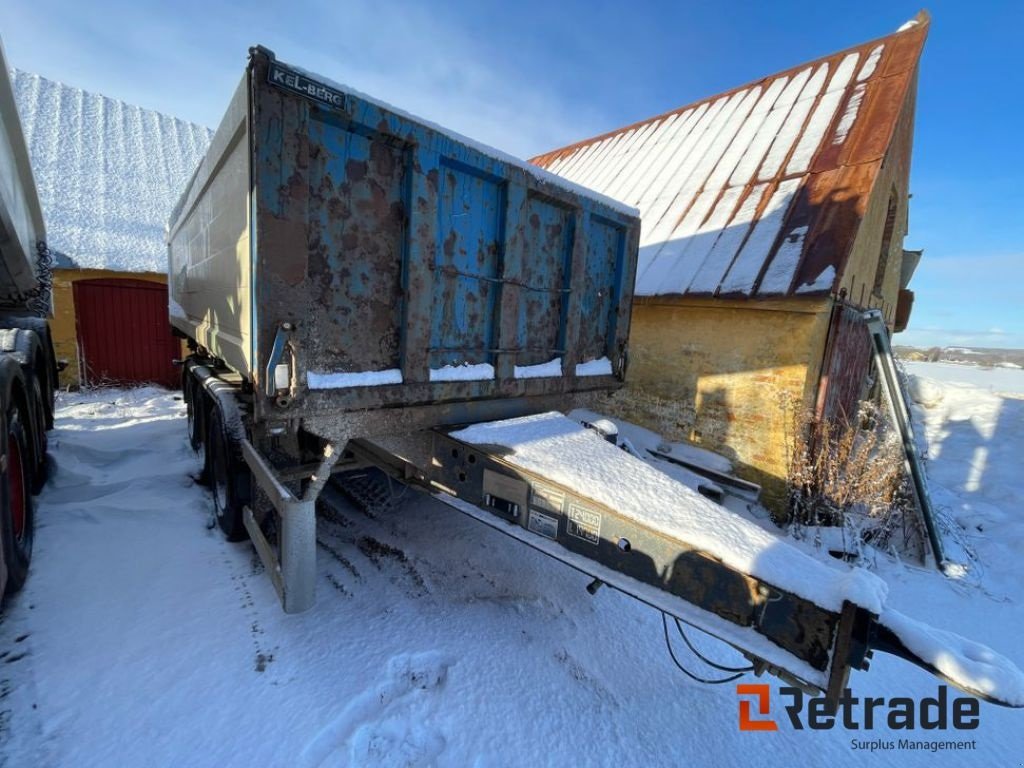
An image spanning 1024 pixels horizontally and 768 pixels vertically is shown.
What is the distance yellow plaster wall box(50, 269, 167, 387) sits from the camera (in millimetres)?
9031

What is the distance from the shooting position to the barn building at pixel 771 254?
5297 mm

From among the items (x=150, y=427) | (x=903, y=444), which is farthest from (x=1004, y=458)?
(x=150, y=427)

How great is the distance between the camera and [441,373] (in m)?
2.76

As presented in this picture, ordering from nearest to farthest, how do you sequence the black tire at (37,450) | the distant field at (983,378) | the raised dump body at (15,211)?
the raised dump body at (15,211) < the black tire at (37,450) < the distant field at (983,378)

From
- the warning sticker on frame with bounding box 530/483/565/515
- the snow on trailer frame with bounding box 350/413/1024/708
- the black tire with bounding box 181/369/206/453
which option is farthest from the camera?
the black tire with bounding box 181/369/206/453

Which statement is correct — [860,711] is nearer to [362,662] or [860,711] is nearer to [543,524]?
[543,524]

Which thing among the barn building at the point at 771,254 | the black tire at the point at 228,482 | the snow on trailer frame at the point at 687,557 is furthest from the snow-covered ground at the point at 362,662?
the barn building at the point at 771,254

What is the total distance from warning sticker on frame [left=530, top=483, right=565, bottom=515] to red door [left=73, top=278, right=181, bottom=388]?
11266mm

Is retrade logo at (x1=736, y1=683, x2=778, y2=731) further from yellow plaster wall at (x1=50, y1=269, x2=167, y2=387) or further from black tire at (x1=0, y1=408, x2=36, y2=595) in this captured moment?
yellow plaster wall at (x1=50, y1=269, x2=167, y2=387)

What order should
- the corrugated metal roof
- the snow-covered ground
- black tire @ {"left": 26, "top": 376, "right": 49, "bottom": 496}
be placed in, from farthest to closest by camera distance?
1. the corrugated metal roof
2. black tire @ {"left": 26, "top": 376, "right": 49, "bottom": 496}
3. the snow-covered ground

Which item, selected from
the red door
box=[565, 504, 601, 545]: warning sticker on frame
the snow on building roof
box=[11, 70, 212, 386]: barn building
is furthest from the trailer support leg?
the red door

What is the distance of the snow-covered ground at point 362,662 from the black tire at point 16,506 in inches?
6.0

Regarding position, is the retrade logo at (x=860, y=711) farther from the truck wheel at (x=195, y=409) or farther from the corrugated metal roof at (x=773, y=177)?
the truck wheel at (x=195, y=409)

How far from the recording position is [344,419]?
247cm
